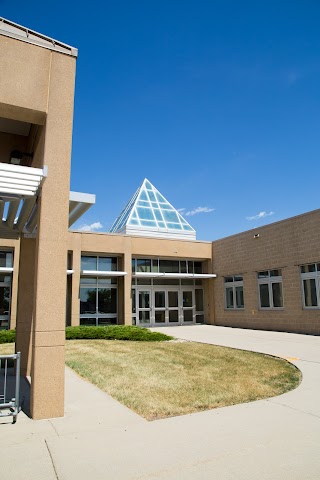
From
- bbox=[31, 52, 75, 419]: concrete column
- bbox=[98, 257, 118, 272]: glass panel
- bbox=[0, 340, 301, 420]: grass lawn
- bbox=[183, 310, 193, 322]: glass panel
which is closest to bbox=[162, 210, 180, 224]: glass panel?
bbox=[183, 310, 193, 322]: glass panel

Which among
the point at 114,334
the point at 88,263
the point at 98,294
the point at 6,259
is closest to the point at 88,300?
the point at 98,294

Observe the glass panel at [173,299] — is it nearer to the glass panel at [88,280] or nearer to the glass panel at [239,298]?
the glass panel at [239,298]

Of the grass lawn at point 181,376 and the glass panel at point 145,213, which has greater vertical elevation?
the glass panel at point 145,213

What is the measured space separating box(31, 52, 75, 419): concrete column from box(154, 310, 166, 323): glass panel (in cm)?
1852

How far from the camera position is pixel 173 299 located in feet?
79.8

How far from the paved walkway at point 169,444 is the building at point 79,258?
80cm

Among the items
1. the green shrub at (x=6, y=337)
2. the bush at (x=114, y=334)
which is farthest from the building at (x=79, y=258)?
the bush at (x=114, y=334)

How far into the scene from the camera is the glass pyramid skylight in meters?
29.5

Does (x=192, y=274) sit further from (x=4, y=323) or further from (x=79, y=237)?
(x=4, y=323)

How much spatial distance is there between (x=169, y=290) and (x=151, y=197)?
36.5ft

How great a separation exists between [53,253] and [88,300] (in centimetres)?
1661

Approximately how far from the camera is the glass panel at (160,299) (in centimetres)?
2380

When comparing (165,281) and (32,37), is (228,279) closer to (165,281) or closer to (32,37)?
(165,281)

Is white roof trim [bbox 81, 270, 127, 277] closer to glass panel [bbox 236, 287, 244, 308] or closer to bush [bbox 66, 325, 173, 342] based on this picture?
bush [bbox 66, 325, 173, 342]
